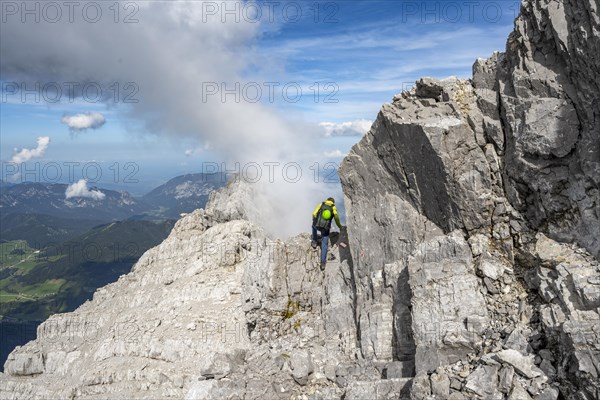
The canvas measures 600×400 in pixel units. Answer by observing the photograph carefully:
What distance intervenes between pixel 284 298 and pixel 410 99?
1644 cm

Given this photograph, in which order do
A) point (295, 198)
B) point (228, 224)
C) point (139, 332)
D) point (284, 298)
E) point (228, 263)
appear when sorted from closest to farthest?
point (284, 298) → point (139, 332) → point (228, 263) → point (228, 224) → point (295, 198)

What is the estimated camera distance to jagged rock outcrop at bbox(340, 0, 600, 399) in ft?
47.1

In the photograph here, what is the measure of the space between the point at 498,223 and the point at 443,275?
13.9 ft

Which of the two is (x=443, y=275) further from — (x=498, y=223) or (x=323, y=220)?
(x=323, y=220)

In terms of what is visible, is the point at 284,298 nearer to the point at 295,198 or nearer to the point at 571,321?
the point at 571,321

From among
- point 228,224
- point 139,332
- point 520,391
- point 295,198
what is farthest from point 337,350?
point 295,198

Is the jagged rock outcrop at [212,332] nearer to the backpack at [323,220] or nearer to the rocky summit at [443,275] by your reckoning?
the rocky summit at [443,275]

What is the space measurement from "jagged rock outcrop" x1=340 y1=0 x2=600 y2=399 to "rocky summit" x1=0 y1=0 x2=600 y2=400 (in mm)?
67

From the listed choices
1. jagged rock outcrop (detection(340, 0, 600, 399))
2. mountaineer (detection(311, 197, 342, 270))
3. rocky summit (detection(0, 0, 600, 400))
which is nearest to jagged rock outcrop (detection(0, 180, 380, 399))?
rocky summit (detection(0, 0, 600, 400))

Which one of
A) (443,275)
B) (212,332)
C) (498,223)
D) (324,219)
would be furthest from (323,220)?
(212,332)

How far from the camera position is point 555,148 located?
17734 mm

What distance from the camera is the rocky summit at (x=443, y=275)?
15.2 m

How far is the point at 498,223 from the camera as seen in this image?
778 inches

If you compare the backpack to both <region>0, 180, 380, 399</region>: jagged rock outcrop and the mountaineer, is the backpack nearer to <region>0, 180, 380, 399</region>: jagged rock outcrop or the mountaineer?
the mountaineer
